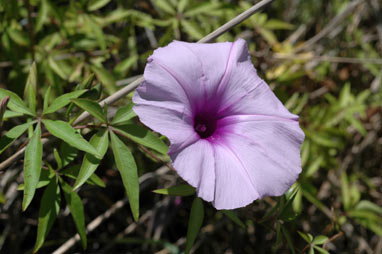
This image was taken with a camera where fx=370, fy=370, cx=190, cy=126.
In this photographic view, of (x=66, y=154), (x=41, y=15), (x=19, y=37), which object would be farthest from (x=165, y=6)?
(x=66, y=154)

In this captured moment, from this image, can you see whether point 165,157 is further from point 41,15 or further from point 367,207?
point 367,207

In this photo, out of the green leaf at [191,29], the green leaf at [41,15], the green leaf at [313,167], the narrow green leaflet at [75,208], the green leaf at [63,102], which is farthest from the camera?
the green leaf at [313,167]

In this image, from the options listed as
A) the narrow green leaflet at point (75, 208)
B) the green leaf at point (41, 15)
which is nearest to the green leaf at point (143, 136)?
the narrow green leaflet at point (75, 208)

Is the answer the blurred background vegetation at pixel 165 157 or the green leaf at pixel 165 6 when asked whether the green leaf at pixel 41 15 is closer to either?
the blurred background vegetation at pixel 165 157

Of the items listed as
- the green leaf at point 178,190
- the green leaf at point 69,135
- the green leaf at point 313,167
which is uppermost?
the green leaf at point 69,135

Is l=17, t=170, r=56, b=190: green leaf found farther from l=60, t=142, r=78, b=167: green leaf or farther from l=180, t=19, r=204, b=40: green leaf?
l=180, t=19, r=204, b=40: green leaf

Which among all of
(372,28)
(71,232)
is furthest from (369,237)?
(71,232)

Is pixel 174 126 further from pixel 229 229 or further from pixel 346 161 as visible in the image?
pixel 346 161
